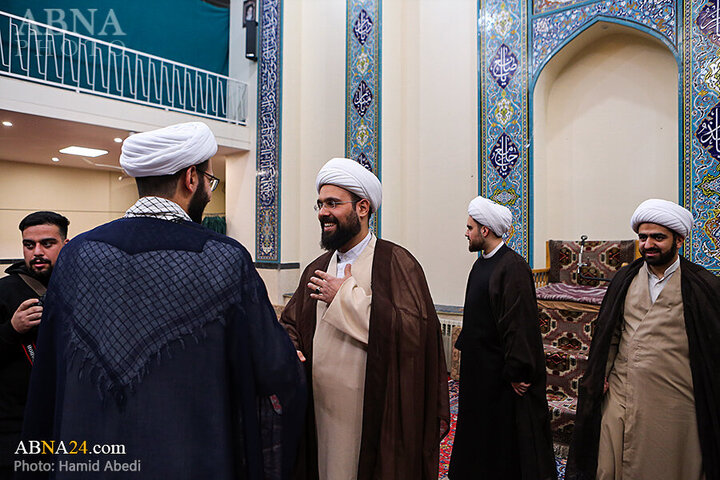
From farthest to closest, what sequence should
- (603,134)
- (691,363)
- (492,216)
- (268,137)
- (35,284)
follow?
(268,137)
(603,134)
(492,216)
(691,363)
(35,284)

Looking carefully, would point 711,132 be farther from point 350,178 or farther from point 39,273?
point 39,273

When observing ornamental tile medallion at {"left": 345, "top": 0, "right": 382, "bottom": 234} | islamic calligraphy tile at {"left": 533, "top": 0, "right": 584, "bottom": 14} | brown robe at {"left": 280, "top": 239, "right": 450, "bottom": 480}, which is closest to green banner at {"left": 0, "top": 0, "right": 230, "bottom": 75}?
ornamental tile medallion at {"left": 345, "top": 0, "right": 382, "bottom": 234}

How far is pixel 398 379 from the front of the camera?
1.67 metres

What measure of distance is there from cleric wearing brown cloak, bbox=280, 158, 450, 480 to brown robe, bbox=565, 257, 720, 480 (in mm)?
879

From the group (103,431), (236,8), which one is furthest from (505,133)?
(103,431)

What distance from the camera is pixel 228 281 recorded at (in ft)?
3.78

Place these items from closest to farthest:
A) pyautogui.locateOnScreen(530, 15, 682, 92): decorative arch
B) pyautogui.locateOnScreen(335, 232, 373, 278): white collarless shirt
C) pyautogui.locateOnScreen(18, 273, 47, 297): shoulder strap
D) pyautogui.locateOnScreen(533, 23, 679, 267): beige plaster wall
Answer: pyautogui.locateOnScreen(18, 273, 47, 297): shoulder strap → pyautogui.locateOnScreen(335, 232, 373, 278): white collarless shirt → pyautogui.locateOnScreen(530, 15, 682, 92): decorative arch → pyautogui.locateOnScreen(533, 23, 679, 267): beige plaster wall

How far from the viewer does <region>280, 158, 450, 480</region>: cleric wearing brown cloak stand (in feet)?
5.34

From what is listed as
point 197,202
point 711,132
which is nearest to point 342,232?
point 197,202

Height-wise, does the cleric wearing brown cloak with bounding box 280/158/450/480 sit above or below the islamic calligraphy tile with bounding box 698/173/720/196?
below

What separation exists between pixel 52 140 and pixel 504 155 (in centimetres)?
526

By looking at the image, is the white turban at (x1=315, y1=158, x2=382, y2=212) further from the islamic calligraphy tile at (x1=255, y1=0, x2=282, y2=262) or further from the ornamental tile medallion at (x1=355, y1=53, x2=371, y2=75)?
the islamic calligraphy tile at (x1=255, y1=0, x2=282, y2=262)

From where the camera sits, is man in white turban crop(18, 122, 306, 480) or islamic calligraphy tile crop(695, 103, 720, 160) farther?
islamic calligraphy tile crop(695, 103, 720, 160)

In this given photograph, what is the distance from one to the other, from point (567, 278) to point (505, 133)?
1.58 m
